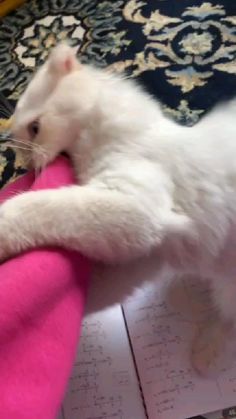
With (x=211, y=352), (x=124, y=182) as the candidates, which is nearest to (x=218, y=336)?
(x=211, y=352)

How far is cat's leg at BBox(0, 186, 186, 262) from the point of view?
0.75m

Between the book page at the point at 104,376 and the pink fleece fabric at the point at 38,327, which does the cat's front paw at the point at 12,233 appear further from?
the book page at the point at 104,376

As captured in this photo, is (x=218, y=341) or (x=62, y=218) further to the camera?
(x=218, y=341)

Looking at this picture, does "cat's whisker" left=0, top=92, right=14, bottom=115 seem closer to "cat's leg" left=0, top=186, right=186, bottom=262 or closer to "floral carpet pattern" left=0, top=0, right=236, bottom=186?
"floral carpet pattern" left=0, top=0, right=236, bottom=186

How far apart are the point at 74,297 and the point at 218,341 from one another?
407 mm

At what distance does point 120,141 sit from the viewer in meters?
0.88

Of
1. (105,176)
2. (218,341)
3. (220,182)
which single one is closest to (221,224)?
(220,182)

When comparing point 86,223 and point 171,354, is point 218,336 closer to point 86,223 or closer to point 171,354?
point 171,354

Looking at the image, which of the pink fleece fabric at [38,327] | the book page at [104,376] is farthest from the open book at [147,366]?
the pink fleece fabric at [38,327]

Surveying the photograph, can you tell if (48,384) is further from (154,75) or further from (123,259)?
(154,75)

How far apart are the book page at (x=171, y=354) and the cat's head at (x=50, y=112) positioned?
365 mm

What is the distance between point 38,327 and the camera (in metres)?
0.71

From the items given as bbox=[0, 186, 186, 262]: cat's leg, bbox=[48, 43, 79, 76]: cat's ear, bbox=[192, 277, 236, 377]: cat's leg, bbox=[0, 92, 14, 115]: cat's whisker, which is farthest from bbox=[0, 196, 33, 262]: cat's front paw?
bbox=[0, 92, 14, 115]: cat's whisker

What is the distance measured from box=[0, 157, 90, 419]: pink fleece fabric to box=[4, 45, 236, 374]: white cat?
4 centimetres
